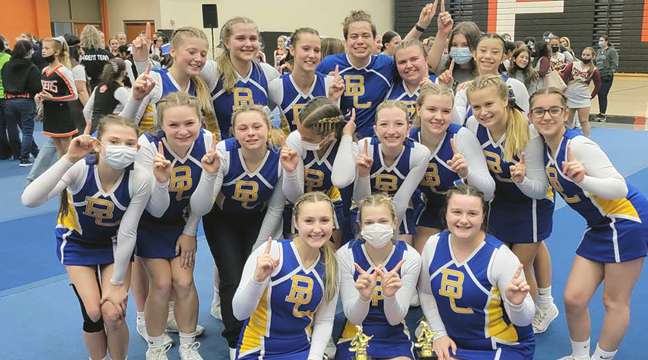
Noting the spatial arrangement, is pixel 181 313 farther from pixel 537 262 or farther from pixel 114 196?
pixel 537 262

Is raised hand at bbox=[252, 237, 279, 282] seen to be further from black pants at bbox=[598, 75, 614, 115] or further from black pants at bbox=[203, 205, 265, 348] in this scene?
black pants at bbox=[598, 75, 614, 115]

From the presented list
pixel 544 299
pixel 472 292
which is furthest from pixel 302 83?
pixel 544 299

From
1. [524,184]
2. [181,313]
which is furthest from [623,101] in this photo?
[181,313]

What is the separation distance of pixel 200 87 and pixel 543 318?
2925 mm

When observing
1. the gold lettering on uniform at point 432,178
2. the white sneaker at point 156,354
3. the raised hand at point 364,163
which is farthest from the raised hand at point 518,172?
the white sneaker at point 156,354

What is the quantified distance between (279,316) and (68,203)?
1.38 meters

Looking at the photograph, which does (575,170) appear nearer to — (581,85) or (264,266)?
(264,266)

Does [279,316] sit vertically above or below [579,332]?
above

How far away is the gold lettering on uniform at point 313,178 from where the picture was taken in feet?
12.4

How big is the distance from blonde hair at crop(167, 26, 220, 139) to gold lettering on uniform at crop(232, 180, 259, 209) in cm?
78

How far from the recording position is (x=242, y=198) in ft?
12.2

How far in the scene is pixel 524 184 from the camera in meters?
3.57

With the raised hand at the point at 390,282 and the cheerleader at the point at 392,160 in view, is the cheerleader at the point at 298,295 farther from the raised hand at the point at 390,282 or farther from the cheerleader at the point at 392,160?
the cheerleader at the point at 392,160

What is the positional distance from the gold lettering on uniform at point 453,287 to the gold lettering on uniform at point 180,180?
1618 millimetres
